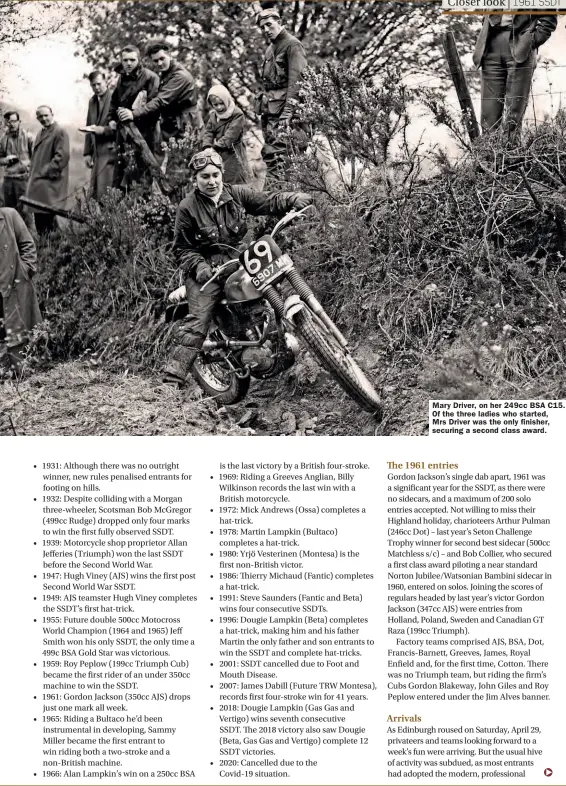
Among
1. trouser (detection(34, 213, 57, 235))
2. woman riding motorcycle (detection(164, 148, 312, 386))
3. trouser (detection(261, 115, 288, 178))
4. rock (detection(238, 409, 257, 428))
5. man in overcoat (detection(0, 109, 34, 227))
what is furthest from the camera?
man in overcoat (detection(0, 109, 34, 227))

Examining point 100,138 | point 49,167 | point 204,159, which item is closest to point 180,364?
point 204,159

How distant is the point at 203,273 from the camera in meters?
6.46

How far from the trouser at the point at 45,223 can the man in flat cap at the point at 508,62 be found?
15.3 feet

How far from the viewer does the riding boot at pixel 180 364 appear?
679cm

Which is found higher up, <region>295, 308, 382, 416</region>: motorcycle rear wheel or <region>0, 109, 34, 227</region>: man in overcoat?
<region>0, 109, 34, 227</region>: man in overcoat

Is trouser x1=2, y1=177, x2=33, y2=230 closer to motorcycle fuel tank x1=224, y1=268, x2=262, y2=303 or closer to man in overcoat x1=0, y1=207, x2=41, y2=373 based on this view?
man in overcoat x1=0, y1=207, x2=41, y2=373

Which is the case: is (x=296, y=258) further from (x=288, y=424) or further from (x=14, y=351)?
(x=14, y=351)

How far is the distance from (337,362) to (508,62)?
2970 mm

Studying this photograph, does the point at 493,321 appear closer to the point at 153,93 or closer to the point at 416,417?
the point at 416,417

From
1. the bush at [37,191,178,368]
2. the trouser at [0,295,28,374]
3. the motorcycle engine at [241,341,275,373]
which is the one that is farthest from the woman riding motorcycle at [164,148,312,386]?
the trouser at [0,295,28,374]

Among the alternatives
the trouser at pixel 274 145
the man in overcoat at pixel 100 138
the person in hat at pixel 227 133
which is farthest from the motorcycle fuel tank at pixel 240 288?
the man in overcoat at pixel 100 138

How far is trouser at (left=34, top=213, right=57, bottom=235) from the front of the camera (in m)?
9.95

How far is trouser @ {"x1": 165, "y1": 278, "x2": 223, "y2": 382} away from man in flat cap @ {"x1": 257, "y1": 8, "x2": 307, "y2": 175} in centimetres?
188

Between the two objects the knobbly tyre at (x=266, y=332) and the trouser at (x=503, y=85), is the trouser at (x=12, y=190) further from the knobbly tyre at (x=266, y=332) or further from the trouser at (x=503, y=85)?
the trouser at (x=503, y=85)
